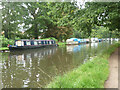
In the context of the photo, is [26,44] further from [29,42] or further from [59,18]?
[59,18]

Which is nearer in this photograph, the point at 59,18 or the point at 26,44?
the point at 59,18

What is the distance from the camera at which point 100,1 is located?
404 inches

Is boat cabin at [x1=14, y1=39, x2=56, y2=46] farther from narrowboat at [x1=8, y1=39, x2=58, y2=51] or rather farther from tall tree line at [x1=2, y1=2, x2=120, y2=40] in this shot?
tall tree line at [x1=2, y1=2, x2=120, y2=40]

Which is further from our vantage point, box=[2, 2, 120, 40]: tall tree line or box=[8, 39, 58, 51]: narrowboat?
box=[8, 39, 58, 51]: narrowboat

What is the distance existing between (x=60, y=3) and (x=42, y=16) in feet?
76.7

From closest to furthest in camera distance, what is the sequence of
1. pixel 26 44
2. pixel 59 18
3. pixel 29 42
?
pixel 59 18
pixel 26 44
pixel 29 42

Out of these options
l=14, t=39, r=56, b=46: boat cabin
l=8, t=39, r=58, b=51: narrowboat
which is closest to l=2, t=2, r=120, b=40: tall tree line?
l=14, t=39, r=56, b=46: boat cabin

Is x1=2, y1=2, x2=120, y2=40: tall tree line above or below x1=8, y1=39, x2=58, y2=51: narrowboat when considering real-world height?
above

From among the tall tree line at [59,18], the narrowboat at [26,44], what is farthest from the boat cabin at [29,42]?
the tall tree line at [59,18]

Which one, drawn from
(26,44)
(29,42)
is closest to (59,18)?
(26,44)

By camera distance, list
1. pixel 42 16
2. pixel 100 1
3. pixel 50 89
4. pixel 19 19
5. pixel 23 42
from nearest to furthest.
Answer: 1. pixel 50 89
2. pixel 100 1
3. pixel 23 42
4. pixel 19 19
5. pixel 42 16

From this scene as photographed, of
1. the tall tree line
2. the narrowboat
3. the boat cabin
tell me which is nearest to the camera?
the tall tree line

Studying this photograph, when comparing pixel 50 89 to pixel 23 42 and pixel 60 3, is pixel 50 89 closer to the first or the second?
pixel 60 3

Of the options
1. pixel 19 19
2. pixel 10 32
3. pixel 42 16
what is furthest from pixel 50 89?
pixel 42 16
